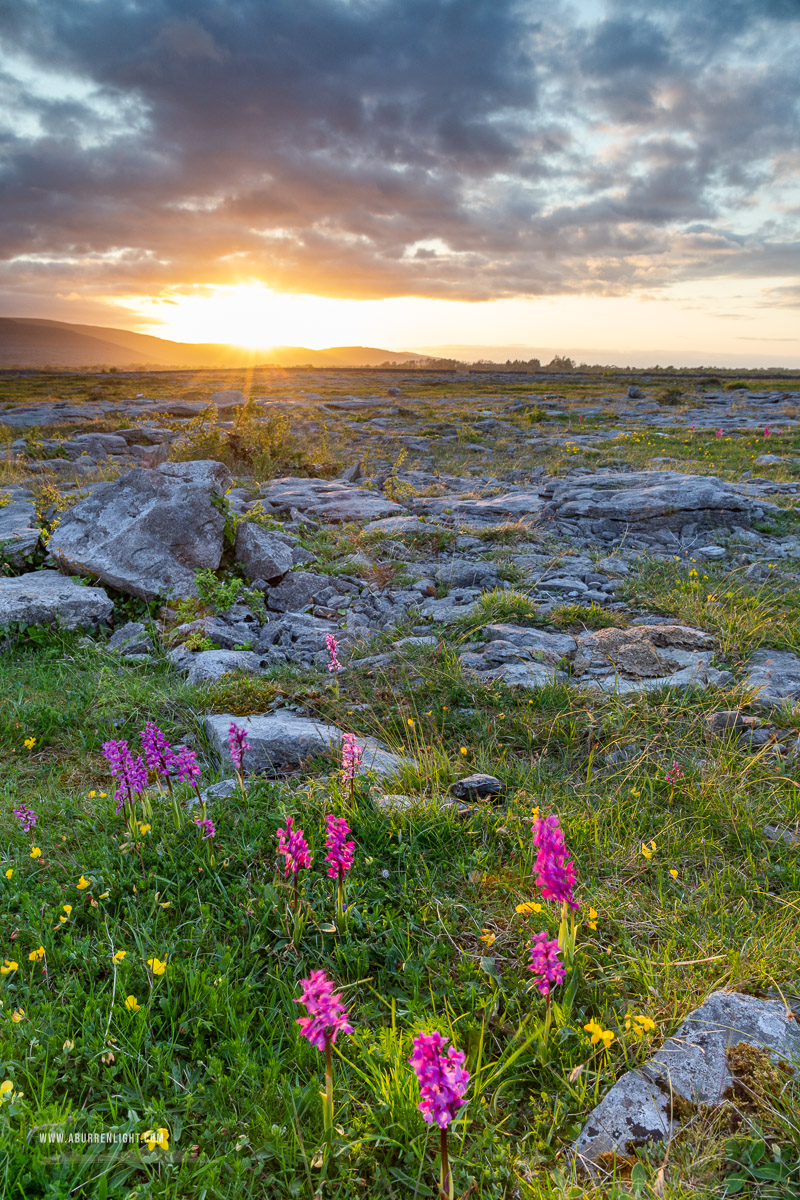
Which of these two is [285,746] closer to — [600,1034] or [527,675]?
[527,675]

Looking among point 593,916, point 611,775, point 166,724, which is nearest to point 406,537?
point 166,724

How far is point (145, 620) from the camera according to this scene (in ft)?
22.4

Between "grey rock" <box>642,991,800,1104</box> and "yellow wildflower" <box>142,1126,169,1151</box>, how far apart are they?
1.48 meters

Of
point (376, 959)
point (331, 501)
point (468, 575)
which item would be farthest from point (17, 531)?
point (376, 959)

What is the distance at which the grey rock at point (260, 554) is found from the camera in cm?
785

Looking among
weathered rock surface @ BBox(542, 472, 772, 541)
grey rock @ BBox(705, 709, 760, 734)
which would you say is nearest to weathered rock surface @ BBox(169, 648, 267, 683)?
grey rock @ BBox(705, 709, 760, 734)

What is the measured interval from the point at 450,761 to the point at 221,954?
1.85m

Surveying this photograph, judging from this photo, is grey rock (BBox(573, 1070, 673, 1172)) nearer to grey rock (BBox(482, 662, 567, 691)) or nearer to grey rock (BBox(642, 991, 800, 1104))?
grey rock (BBox(642, 991, 800, 1104))

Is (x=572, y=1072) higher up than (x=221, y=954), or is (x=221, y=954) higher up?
(x=572, y=1072)

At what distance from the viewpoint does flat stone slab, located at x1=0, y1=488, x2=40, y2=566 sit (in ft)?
25.4

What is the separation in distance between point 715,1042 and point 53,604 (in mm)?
6476

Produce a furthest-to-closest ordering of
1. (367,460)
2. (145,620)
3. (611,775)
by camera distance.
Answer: (367,460) < (145,620) < (611,775)

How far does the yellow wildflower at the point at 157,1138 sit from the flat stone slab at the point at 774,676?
435cm

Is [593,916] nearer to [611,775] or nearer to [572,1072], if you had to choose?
[572,1072]
